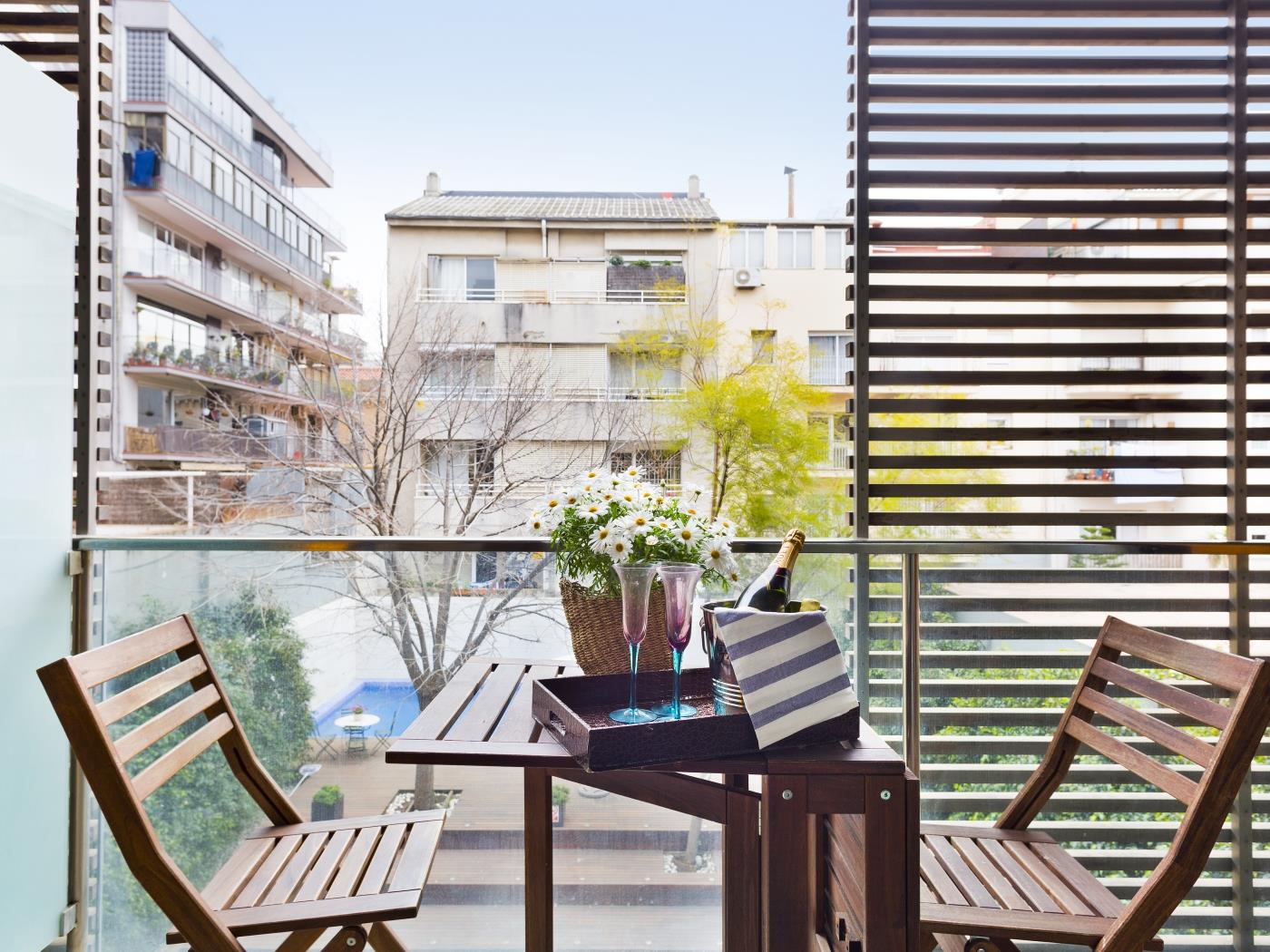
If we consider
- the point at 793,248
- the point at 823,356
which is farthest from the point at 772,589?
the point at 793,248

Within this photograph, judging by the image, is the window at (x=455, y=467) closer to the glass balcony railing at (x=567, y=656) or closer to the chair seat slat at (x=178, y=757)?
the glass balcony railing at (x=567, y=656)

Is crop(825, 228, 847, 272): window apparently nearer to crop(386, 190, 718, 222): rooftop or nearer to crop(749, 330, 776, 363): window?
crop(749, 330, 776, 363): window

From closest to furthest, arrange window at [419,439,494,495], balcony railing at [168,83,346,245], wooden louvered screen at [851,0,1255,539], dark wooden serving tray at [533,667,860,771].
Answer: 1. dark wooden serving tray at [533,667,860,771]
2. wooden louvered screen at [851,0,1255,539]
3. window at [419,439,494,495]
4. balcony railing at [168,83,346,245]

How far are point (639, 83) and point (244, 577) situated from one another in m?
4.09

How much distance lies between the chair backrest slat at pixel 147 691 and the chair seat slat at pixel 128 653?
0.11 feet

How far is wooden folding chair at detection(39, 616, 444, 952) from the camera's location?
1.23 meters

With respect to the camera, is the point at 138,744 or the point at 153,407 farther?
the point at 153,407

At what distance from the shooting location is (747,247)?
438cm

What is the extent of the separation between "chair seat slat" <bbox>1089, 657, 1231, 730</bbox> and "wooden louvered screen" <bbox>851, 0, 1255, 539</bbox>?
537 mm

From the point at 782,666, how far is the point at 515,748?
0.40 metres

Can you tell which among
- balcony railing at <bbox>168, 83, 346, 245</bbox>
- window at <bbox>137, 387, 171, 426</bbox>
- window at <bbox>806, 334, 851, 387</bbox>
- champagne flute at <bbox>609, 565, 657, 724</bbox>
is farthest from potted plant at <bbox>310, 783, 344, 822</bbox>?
balcony railing at <bbox>168, 83, 346, 245</bbox>

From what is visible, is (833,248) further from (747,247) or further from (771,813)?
(771,813)

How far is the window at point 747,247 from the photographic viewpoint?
4.35 meters

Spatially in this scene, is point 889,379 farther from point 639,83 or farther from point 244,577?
point 639,83
